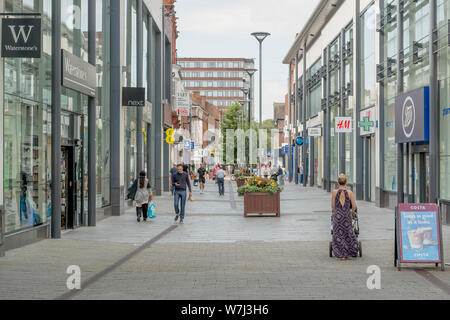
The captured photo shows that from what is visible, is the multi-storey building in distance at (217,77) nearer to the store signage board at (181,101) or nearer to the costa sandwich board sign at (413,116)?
the store signage board at (181,101)

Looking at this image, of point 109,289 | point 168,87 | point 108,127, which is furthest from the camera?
point 168,87

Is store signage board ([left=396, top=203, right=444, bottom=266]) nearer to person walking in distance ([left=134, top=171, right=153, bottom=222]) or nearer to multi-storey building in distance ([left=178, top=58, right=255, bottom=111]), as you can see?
person walking in distance ([left=134, top=171, right=153, bottom=222])

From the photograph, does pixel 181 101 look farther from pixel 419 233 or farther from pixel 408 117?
pixel 419 233

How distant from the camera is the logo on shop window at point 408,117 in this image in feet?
73.1

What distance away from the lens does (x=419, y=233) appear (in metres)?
10.9

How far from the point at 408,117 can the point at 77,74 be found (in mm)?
10873

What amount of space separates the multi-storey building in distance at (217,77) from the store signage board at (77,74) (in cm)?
15017

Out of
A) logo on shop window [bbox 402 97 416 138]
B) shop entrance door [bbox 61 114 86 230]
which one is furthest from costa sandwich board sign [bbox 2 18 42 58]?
logo on shop window [bbox 402 97 416 138]

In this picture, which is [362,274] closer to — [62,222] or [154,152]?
[62,222]

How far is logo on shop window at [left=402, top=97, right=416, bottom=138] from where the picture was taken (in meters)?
22.3

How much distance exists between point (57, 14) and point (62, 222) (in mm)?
5179

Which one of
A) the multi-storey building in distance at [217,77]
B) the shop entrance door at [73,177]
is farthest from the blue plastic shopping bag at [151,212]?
the multi-storey building in distance at [217,77]
